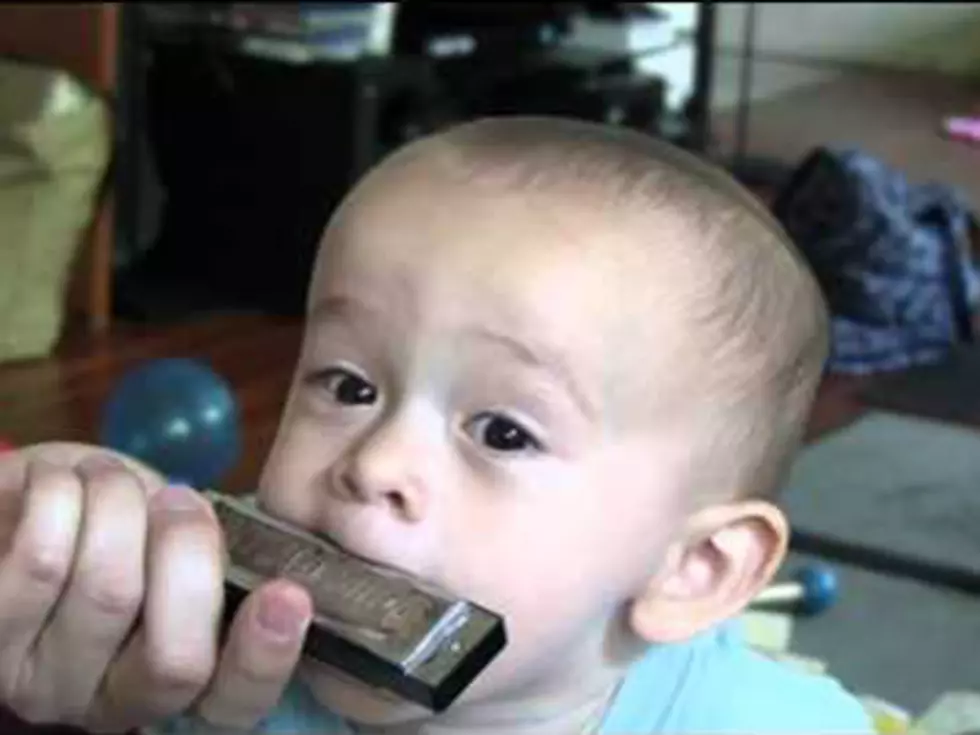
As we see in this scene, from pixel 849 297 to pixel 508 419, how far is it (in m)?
2.24

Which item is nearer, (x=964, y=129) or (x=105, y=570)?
(x=105, y=570)

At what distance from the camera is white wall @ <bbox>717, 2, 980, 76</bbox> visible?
4.15 metres

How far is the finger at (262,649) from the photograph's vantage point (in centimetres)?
63

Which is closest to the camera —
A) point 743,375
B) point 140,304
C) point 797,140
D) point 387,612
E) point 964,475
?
point 387,612

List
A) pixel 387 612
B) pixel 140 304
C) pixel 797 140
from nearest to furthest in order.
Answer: pixel 387 612, pixel 140 304, pixel 797 140

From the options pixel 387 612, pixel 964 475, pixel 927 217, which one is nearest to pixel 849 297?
pixel 927 217

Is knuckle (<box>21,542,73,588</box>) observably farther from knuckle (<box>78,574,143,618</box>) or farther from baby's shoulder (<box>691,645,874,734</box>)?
baby's shoulder (<box>691,645,874,734</box>)

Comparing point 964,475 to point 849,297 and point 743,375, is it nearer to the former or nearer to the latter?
point 849,297

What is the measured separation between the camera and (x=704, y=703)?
827 millimetres

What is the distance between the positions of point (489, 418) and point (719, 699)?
208 millimetres

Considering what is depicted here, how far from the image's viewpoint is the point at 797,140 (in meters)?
3.92

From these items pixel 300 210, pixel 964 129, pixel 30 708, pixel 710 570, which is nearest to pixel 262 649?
pixel 30 708

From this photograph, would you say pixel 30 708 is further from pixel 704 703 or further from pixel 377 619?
pixel 704 703

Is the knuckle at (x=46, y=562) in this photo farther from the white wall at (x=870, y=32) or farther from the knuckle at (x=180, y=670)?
the white wall at (x=870, y=32)
